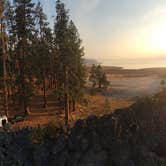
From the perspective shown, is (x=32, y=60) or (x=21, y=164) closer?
(x=21, y=164)

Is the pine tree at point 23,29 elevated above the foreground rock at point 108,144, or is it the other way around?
the pine tree at point 23,29

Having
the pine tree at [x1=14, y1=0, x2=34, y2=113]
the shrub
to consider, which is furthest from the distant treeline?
the shrub

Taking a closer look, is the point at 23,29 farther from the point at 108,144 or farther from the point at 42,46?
the point at 108,144

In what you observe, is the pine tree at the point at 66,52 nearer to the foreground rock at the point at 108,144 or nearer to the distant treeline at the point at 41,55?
the distant treeline at the point at 41,55

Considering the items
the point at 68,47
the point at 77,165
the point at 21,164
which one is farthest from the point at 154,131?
the point at 68,47

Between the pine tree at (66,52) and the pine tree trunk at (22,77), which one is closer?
the pine tree at (66,52)

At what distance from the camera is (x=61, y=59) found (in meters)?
33.1

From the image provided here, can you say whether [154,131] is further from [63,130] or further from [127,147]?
[63,130]

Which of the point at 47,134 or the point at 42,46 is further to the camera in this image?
the point at 42,46

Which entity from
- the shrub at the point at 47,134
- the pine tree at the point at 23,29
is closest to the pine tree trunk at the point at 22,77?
the pine tree at the point at 23,29

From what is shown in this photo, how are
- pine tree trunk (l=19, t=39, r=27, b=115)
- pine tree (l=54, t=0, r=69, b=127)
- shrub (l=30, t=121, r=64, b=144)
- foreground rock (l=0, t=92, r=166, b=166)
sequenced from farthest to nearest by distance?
1. pine tree trunk (l=19, t=39, r=27, b=115)
2. pine tree (l=54, t=0, r=69, b=127)
3. shrub (l=30, t=121, r=64, b=144)
4. foreground rock (l=0, t=92, r=166, b=166)

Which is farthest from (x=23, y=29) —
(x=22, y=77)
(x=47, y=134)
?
(x=47, y=134)

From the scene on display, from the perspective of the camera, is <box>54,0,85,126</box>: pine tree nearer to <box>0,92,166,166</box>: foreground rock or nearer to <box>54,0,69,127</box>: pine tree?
<box>54,0,69,127</box>: pine tree

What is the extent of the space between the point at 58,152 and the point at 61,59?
820 inches
